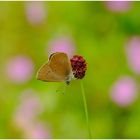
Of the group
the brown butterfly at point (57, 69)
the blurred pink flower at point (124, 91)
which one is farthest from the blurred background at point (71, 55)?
the brown butterfly at point (57, 69)

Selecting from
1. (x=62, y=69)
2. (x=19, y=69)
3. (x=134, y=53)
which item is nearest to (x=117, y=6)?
(x=134, y=53)

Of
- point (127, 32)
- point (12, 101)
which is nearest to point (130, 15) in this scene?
point (127, 32)

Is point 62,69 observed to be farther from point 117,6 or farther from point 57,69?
point 117,6

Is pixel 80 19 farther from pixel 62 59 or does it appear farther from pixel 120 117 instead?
pixel 62 59

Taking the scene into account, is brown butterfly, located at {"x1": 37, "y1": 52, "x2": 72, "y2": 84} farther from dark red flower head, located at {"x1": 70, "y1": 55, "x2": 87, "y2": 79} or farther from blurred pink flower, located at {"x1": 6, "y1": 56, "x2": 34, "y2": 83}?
blurred pink flower, located at {"x1": 6, "y1": 56, "x2": 34, "y2": 83}

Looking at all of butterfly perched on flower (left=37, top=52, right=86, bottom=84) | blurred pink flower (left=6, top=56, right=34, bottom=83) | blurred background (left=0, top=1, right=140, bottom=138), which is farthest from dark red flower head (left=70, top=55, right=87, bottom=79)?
blurred pink flower (left=6, top=56, right=34, bottom=83)

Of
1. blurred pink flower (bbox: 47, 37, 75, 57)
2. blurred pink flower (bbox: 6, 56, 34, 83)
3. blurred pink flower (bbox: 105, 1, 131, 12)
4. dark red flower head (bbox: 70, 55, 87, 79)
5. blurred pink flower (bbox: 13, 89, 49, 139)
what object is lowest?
blurred pink flower (bbox: 13, 89, 49, 139)

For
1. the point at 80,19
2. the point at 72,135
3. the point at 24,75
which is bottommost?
the point at 72,135
